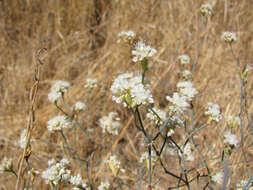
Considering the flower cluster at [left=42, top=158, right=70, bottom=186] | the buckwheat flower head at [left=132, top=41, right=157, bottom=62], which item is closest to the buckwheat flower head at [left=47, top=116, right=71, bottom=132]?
the flower cluster at [left=42, top=158, right=70, bottom=186]

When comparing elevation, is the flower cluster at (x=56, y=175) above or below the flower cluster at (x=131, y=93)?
below

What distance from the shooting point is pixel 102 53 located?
3387mm

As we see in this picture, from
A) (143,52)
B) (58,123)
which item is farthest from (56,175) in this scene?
(143,52)

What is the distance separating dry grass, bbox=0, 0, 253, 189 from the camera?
2691 mm

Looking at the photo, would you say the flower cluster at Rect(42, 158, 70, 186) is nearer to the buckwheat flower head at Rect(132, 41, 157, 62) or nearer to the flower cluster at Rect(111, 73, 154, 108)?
the flower cluster at Rect(111, 73, 154, 108)

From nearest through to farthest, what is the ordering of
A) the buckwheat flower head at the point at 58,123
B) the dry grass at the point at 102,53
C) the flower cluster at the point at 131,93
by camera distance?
the flower cluster at the point at 131,93 < the buckwheat flower head at the point at 58,123 < the dry grass at the point at 102,53

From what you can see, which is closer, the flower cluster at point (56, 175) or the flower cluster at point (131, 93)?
the flower cluster at point (131, 93)

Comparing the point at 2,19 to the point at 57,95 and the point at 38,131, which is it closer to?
the point at 38,131

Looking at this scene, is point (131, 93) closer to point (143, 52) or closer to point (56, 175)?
point (143, 52)

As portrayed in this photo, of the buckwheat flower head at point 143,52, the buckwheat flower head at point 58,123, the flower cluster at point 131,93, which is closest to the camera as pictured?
the flower cluster at point 131,93

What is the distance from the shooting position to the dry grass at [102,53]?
8.83ft

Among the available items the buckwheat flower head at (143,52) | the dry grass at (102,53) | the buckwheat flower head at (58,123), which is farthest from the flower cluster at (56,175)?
the dry grass at (102,53)

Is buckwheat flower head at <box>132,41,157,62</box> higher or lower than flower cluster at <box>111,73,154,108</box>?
higher

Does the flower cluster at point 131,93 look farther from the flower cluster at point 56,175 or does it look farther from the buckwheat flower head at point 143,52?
the flower cluster at point 56,175
